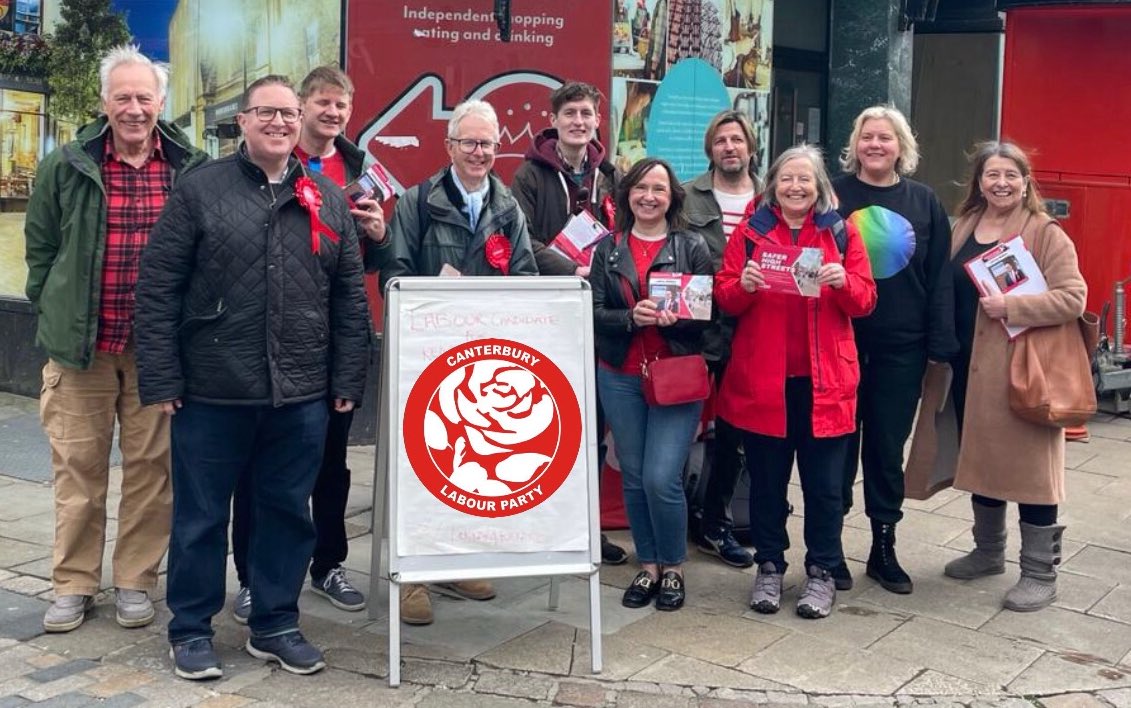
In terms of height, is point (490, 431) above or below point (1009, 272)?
below

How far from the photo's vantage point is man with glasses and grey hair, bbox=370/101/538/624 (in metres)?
5.07

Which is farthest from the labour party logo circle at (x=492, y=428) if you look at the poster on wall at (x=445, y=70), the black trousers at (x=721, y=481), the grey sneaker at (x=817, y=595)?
the poster on wall at (x=445, y=70)

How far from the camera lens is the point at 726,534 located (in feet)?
19.9

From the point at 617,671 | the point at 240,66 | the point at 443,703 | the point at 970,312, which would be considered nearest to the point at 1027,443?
the point at 970,312

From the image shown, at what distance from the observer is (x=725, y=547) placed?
19.7 ft

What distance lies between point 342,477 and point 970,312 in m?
2.58

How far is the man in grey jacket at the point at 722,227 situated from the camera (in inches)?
223

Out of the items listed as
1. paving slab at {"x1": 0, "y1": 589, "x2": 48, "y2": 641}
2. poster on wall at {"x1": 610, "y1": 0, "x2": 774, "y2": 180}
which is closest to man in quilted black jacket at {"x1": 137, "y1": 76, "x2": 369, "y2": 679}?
paving slab at {"x1": 0, "y1": 589, "x2": 48, "y2": 641}

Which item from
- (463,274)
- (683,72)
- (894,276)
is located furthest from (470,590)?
Answer: (683,72)

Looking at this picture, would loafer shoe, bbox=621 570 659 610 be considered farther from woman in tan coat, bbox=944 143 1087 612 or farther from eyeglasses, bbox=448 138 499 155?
eyeglasses, bbox=448 138 499 155

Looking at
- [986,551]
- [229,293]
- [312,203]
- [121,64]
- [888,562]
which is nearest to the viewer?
[229,293]

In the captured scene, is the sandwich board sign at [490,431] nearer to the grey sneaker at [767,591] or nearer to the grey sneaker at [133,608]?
the grey sneaker at [767,591]

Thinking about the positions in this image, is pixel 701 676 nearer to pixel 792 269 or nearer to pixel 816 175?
pixel 792 269

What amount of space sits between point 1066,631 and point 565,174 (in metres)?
2.67
